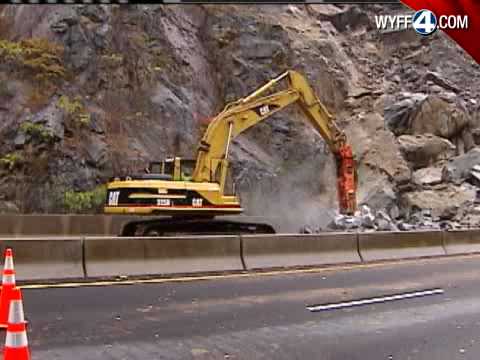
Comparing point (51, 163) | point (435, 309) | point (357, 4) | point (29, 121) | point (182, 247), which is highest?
point (357, 4)

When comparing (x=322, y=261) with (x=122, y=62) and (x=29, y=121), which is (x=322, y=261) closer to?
(x=29, y=121)

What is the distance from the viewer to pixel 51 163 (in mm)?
22594

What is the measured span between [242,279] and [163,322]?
4052 millimetres

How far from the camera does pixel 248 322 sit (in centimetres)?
805

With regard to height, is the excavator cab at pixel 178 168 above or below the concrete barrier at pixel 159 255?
above

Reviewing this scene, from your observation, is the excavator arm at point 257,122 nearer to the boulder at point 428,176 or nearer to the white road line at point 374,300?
the white road line at point 374,300

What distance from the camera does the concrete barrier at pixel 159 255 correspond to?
36.2 ft

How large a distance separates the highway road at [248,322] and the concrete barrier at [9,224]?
910cm

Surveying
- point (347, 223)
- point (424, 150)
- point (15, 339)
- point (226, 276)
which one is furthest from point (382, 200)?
point (15, 339)

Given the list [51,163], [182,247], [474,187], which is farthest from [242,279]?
[474,187]

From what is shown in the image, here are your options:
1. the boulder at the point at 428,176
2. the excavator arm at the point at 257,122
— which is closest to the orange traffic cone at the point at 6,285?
the excavator arm at the point at 257,122

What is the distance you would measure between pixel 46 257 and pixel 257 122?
11.5 metres

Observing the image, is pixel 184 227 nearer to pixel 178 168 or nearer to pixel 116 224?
pixel 178 168

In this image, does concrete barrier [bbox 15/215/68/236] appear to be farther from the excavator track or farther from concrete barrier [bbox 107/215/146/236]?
the excavator track
